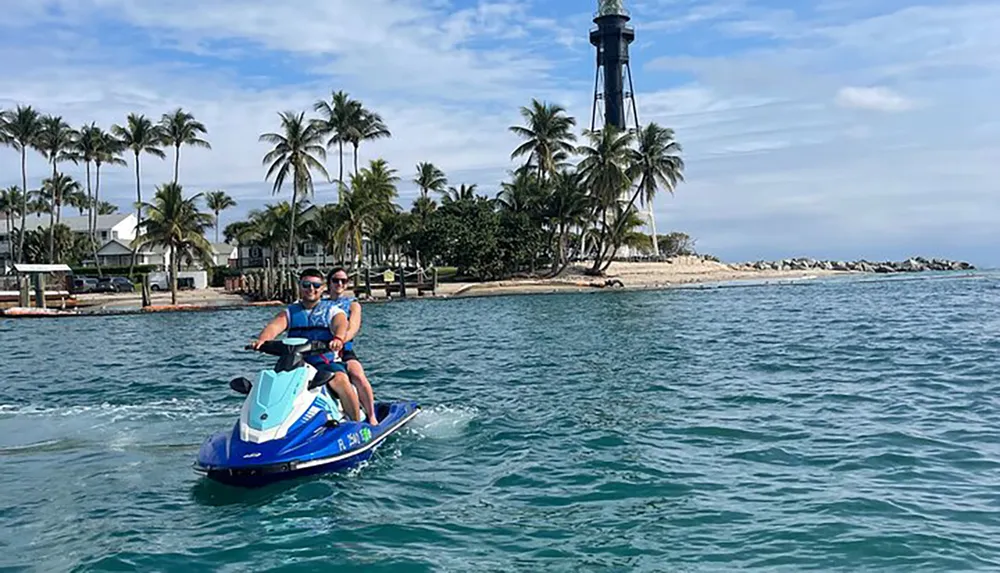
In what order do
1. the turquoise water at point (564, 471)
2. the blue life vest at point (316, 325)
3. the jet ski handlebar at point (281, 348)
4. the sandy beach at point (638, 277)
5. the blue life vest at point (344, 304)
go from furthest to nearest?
the sandy beach at point (638, 277)
the blue life vest at point (344, 304)
the blue life vest at point (316, 325)
the jet ski handlebar at point (281, 348)
the turquoise water at point (564, 471)

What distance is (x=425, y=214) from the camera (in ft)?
249

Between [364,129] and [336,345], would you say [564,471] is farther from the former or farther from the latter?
[364,129]

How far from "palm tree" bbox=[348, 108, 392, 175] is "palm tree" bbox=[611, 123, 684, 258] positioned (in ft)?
63.5

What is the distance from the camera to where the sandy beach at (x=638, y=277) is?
5697cm

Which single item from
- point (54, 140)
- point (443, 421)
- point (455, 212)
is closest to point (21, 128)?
point (54, 140)

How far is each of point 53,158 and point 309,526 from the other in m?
81.7

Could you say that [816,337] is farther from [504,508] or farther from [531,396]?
[504,508]

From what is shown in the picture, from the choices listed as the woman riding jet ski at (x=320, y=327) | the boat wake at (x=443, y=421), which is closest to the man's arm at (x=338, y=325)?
the woman riding jet ski at (x=320, y=327)

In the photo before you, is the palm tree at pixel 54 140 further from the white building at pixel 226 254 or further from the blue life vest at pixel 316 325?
the blue life vest at pixel 316 325

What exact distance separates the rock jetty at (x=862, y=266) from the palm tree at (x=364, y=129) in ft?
122

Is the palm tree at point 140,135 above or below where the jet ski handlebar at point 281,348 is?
above

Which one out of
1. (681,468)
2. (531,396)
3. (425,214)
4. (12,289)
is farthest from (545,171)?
(681,468)

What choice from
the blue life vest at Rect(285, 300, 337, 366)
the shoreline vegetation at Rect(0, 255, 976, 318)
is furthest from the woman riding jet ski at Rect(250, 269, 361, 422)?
the shoreline vegetation at Rect(0, 255, 976, 318)

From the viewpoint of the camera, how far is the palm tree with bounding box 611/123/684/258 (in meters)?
64.2
